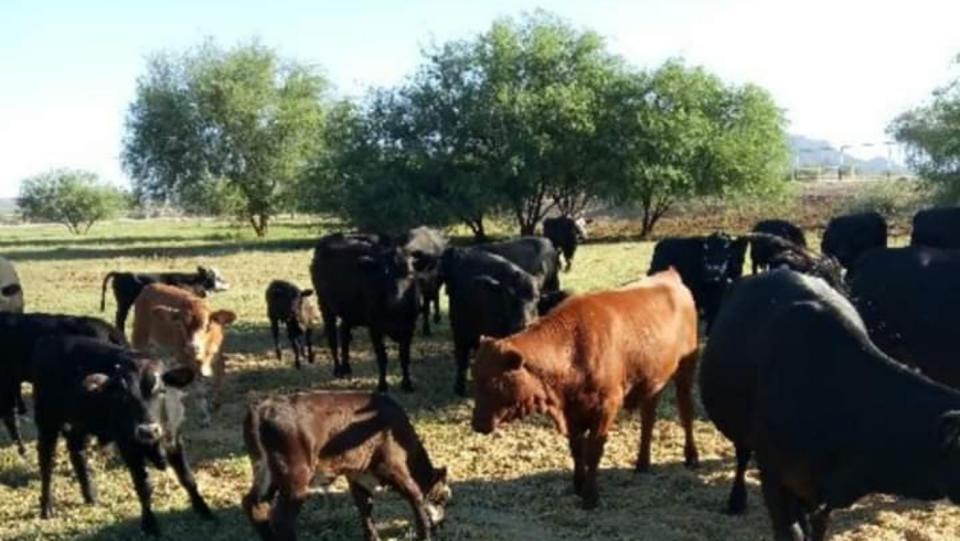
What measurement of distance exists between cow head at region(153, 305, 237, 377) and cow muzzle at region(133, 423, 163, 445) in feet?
11.3

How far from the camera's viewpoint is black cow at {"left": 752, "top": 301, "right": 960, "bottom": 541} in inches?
193

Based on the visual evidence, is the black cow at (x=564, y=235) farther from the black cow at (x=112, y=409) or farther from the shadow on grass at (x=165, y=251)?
the black cow at (x=112, y=409)

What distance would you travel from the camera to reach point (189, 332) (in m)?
10.8

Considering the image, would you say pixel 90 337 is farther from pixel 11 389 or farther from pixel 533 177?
pixel 533 177

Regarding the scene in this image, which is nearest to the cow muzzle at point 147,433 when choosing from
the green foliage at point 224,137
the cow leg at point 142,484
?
the cow leg at point 142,484

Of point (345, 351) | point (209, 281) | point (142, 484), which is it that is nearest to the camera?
point (142, 484)

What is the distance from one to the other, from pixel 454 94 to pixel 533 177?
15.1ft

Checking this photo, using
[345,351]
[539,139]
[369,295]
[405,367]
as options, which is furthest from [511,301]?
[539,139]

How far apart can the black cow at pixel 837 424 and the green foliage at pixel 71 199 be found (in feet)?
242

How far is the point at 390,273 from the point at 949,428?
842 cm

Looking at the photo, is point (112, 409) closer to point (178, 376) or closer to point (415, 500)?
point (178, 376)

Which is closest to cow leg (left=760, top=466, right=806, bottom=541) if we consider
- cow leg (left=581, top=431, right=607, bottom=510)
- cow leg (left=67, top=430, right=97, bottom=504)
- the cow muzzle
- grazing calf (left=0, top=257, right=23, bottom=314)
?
cow leg (left=581, top=431, right=607, bottom=510)

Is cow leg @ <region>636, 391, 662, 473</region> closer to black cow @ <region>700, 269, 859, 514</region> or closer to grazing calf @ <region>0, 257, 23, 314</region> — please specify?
black cow @ <region>700, 269, 859, 514</region>

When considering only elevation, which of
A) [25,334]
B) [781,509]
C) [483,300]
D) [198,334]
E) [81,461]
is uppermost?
[25,334]
